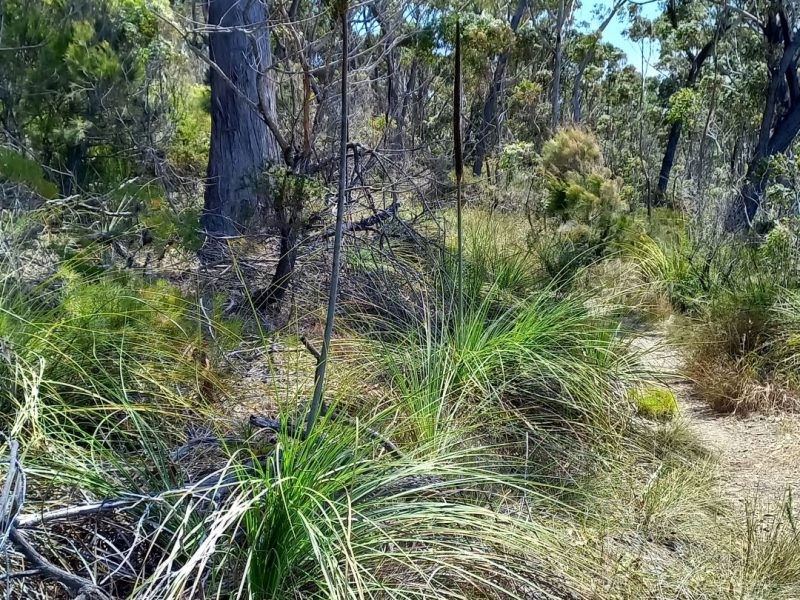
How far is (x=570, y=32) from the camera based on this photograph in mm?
20125

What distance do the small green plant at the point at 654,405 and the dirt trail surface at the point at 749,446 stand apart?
0.52 feet

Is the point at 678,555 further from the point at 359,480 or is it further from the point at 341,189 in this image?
the point at 341,189

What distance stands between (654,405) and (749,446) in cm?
64

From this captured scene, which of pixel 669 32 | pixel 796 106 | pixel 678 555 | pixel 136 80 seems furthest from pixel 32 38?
pixel 669 32

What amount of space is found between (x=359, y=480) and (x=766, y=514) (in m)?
2.32

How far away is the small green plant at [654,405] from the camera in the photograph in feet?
15.0

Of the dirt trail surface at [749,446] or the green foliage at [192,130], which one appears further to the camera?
the green foliage at [192,130]

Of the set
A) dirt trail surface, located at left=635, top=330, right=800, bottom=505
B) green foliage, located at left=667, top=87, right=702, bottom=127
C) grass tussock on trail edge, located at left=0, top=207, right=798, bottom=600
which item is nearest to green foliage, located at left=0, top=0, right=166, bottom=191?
grass tussock on trail edge, located at left=0, top=207, right=798, bottom=600

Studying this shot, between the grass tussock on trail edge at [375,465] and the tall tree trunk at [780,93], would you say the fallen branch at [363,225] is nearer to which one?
the grass tussock on trail edge at [375,465]

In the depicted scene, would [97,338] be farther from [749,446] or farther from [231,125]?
[231,125]

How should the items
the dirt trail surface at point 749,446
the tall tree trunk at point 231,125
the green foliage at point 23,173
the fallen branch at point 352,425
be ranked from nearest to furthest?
the fallen branch at point 352,425 < the dirt trail surface at point 749,446 < the green foliage at point 23,173 < the tall tree trunk at point 231,125

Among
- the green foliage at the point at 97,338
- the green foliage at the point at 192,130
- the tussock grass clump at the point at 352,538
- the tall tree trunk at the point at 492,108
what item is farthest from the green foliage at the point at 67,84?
the tall tree trunk at the point at 492,108

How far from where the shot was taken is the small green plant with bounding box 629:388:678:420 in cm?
457

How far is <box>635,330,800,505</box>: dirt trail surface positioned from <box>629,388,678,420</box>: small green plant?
16cm
